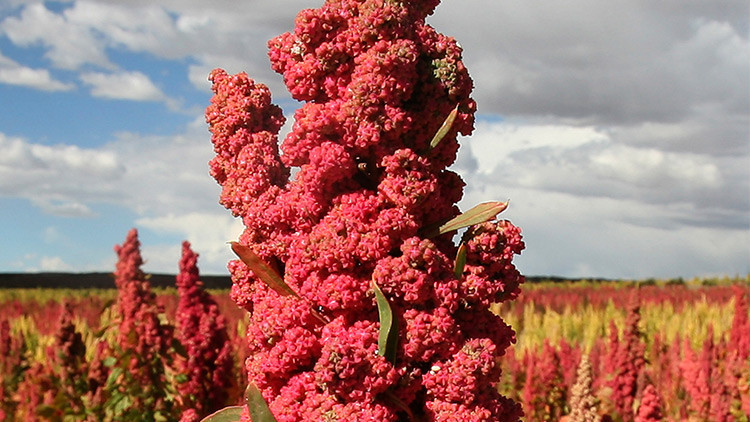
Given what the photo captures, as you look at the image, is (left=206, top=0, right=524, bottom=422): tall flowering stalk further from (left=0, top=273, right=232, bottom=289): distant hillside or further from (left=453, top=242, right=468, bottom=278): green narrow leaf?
(left=0, top=273, right=232, bottom=289): distant hillside

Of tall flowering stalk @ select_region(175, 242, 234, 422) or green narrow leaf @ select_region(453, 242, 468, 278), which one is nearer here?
green narrow leaf @ select_region(453, 242, 468, 278)

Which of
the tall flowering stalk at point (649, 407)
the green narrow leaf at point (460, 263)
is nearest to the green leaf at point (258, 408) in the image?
the green narrow leaf at point (460, 263)

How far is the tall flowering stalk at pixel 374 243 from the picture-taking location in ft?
6.57

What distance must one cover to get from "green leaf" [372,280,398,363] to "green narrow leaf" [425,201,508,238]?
26 cm

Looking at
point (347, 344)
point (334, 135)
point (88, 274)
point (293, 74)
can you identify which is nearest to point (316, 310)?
point (347, 344)

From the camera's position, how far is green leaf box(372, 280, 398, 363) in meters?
1.98

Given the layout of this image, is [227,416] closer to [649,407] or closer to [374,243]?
[374,243]

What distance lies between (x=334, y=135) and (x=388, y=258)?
39cm

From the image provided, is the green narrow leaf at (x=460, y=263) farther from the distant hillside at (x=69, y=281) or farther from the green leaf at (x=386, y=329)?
the distant hillside at (x=69, y=281)

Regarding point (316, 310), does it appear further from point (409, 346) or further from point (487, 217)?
point (487, 217)

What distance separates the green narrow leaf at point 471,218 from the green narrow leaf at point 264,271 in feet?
1.31

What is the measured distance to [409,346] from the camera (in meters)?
2.01

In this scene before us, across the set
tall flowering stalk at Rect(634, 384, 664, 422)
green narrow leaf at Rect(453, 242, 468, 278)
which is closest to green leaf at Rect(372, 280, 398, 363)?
green narrow leaf at Rect(453, 242, 468, 278)

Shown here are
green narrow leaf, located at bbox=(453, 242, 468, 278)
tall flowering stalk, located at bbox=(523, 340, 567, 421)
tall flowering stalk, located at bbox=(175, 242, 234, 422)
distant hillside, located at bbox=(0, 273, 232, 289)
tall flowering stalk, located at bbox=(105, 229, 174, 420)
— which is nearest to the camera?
green narrow leaf, located at bbox=(453, 242, 468, 278)
